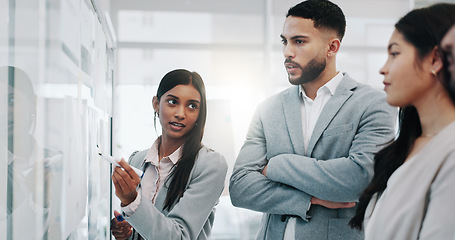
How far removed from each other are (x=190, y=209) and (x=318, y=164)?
44cm

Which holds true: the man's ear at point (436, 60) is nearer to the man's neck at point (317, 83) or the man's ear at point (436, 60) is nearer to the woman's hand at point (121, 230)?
the man's neck at point (317, 83)

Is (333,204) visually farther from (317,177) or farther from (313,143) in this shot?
(313,143)

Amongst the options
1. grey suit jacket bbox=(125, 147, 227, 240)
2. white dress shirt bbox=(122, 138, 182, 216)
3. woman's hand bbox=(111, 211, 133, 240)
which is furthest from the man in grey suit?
woman's hand bbox=(111, 211, 133, 240)

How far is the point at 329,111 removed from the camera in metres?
1.48

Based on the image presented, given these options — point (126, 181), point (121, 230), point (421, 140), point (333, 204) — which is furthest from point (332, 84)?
point (121, 230)

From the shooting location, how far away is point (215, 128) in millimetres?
4352

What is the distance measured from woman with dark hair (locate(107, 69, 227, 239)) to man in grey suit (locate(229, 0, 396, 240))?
0.17 metres

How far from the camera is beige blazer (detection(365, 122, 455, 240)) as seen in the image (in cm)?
83

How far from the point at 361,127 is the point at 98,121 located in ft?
3.52

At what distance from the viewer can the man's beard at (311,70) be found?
152cm

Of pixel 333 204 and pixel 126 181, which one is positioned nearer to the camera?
pixel 126 181

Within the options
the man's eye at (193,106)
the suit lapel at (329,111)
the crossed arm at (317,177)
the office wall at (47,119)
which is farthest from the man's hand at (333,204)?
the office wall at (47,119)

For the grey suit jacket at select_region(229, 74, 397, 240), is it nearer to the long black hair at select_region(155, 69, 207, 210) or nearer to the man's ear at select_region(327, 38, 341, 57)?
the man's ear at select_region(327, 38, 341, 57)

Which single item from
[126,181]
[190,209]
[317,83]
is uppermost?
[317,83]
